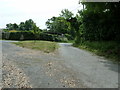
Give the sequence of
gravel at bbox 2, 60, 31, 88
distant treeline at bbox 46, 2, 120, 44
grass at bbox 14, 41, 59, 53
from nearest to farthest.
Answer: gravel at bbox 2, 60, 31, 88, distant treeline at bbox 46, 2, 120, 44, grass at bbox 14, 41, 59, 53

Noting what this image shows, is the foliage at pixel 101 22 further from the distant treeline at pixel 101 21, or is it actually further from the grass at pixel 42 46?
the grass at pixel 42 46

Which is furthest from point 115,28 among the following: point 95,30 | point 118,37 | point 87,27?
point 87,27

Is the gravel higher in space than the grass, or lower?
lower

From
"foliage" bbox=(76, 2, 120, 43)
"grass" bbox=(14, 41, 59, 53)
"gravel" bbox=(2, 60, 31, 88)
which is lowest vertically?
"gravel" bbox=(2, 60, 31, 88)

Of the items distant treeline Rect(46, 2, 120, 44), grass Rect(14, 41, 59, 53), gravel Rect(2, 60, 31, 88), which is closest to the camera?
gravel Rect(2, 60, 31, 88)

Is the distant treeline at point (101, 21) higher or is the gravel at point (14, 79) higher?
the distant treeline at point (101, 21)

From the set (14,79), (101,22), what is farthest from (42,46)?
(14,79)

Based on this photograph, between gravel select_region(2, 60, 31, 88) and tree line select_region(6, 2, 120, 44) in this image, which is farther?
tree line select_region(6, 2, 120, 44)

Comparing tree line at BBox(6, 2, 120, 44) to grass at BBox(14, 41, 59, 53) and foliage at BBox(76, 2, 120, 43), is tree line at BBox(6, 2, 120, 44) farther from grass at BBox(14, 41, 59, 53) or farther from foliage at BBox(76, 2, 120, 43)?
grass at BBox(14, 41, 59, 53)

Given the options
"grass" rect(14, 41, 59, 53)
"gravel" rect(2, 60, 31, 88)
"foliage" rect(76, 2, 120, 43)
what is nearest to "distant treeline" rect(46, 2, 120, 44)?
"foliage" rect(76, 2, 120, 43)

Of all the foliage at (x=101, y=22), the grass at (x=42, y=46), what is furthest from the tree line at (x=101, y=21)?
the grass at (x=42, y=46)

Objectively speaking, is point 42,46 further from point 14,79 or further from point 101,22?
point 14,79

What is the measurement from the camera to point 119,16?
15.7m

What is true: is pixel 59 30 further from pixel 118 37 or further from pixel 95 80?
pixel 95 80
